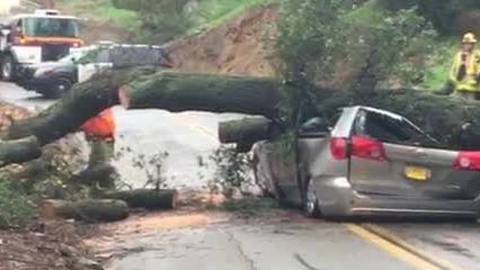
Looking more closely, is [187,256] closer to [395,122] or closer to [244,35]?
[395,122]

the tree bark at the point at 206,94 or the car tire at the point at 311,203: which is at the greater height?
the tree bark at the point at 206,94

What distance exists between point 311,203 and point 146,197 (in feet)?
8.56

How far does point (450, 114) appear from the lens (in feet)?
51.1

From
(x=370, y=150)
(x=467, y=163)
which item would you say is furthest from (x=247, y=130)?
(x=467, y=163)

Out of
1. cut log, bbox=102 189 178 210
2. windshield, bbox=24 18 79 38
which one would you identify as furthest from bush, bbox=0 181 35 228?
windshield, bbox=24 18 79 38

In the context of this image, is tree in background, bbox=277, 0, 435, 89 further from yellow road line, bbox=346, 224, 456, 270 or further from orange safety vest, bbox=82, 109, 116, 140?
orange safety vest, bbox=82, 109, 116, 140

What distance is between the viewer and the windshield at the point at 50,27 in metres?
45.0

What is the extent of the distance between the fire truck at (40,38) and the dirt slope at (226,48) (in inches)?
182

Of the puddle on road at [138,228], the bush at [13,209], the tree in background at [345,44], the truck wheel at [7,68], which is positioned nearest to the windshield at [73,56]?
the truck wheel at [7,68]

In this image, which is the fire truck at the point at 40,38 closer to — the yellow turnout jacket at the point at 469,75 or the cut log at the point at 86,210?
the yellow turnout jacket at the point at 469,75

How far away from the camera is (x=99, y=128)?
19.6 metres

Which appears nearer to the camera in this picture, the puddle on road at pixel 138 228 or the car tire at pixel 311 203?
the puddle on road at pixel 138 228

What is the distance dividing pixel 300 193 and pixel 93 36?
44990mm

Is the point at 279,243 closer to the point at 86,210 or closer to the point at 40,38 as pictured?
the point at 86,210
